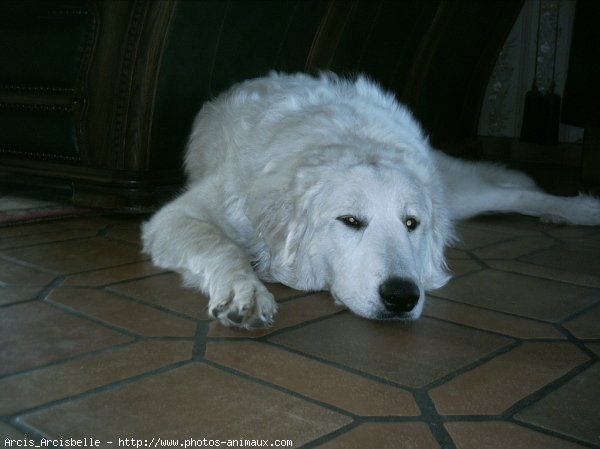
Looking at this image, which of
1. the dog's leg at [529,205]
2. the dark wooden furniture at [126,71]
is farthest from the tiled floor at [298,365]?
the dog's leg at [529,205]

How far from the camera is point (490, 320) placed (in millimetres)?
1994

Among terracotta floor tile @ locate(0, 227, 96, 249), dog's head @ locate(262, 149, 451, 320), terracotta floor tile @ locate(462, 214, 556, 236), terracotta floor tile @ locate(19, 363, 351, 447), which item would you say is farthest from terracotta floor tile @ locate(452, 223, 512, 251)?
terracotta floor tile @ locate(19, 363, 351, 447)

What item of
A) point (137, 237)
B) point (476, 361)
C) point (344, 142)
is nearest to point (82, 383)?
point (476, 361)

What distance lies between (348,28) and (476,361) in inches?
103

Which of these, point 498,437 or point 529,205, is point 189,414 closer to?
point 498,437

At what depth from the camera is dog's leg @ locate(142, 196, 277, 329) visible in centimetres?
187

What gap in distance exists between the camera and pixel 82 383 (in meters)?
1.47

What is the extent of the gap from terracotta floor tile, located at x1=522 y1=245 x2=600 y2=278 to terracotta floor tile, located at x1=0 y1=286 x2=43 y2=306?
172cm

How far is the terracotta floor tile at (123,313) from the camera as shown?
183 cm

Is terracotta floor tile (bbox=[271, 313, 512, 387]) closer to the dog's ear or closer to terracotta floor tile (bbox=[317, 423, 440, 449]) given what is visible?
terracotta floor tile (bbox=[317, 423, 440, 449])

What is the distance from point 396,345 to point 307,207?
1.98 feet

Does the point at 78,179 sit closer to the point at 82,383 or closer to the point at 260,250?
the point at 260,250

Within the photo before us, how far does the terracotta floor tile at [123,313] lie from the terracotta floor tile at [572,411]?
2.75ft

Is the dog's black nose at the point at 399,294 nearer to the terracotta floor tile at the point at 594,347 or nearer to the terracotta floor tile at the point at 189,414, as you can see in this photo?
the terracotta floor tile at the point at 594,347
